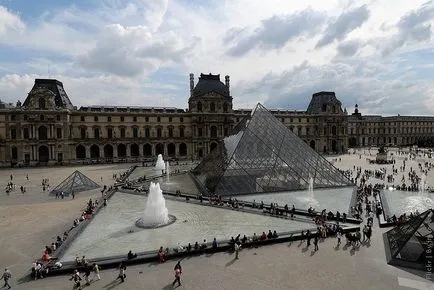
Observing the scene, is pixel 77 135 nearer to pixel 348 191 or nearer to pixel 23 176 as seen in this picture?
pixel 23 176

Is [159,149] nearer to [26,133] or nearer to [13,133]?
[26,133]

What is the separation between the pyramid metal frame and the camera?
28197mm

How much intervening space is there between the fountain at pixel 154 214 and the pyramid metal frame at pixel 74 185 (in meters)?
12.1

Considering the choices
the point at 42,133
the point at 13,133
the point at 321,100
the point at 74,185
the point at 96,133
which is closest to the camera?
the point at 74,185

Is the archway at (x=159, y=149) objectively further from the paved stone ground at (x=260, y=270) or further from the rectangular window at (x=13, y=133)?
the paved stone ground at (x=260, y=270)

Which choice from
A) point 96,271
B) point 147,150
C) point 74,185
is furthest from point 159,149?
point 96,271

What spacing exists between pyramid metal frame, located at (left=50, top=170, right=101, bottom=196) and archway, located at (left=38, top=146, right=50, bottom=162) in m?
25.4

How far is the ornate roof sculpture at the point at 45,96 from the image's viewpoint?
5109 centimetres

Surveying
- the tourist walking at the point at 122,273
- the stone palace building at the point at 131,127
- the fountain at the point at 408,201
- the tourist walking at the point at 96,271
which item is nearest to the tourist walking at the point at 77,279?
the tourist walking at the point at 96,271

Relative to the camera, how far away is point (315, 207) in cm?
2108

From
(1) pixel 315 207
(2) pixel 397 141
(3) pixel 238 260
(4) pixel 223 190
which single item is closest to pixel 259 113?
(4) pixel 223 190

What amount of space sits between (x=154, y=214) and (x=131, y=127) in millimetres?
41966

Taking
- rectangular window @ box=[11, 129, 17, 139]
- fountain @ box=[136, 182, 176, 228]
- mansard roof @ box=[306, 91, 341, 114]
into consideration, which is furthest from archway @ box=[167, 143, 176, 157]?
fountain @ box=[136, 182, 176, 228]

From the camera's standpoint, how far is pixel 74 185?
96.2 ft
